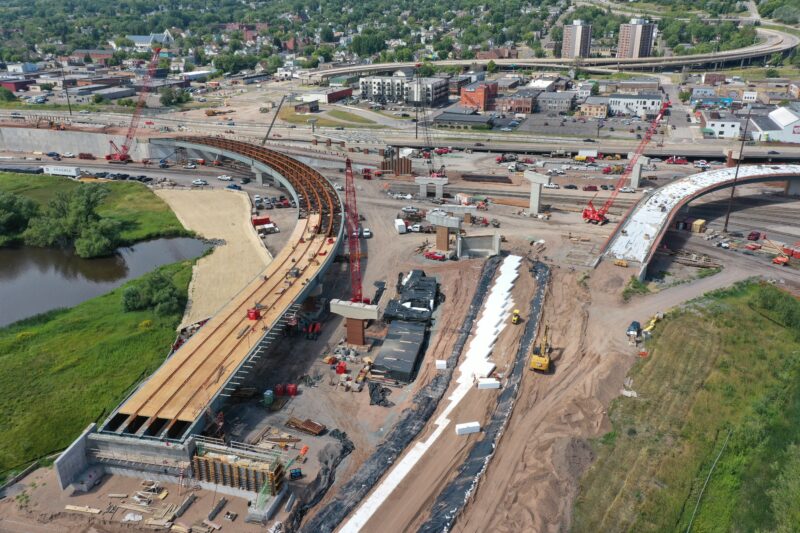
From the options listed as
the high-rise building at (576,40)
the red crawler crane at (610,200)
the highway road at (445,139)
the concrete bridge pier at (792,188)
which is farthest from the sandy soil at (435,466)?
the high-rise building at (576,40)

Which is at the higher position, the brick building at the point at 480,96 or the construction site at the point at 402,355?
Answer: the brick building at the point at 480,96

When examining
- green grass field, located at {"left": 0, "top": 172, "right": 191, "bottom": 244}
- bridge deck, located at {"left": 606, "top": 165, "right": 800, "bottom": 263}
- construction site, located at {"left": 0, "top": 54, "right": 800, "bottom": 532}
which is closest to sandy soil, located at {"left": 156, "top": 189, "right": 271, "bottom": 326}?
construction site, located at {"left": 0, "top": 54, "right": 800, "bottom": 532}

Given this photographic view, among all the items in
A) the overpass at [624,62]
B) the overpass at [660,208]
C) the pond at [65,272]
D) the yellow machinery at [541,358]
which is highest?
the overpass at [624,62]

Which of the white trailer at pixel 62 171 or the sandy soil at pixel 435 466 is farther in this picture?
the white trailer at pixel 62 171

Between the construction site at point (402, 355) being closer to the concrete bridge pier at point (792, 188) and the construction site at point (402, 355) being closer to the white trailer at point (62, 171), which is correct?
the concrete bridge pier at point (792, 188)

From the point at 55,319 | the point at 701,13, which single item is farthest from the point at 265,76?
the point at 701,13

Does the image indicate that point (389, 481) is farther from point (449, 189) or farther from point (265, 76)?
point (265, 76)

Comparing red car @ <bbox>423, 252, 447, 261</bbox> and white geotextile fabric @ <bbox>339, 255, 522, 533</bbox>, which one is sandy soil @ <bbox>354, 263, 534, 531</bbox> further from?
red car @ <bbox>423, 252, 447, 261</bbox>

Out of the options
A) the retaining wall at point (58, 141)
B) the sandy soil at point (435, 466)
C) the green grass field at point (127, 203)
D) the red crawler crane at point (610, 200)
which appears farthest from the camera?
the retaining wall at point (58, 141)
